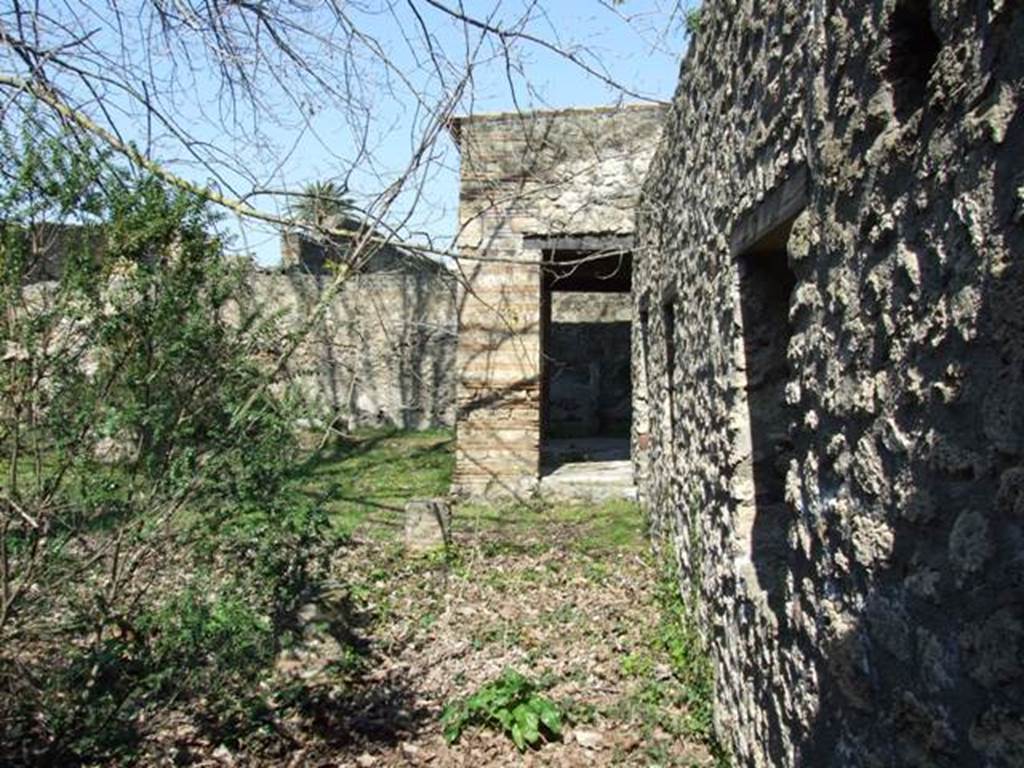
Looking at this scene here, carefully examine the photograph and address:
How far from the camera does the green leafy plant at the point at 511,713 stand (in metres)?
4.34

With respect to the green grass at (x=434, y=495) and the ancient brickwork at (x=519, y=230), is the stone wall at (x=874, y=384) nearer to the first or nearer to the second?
the green grass at (x=434, y=495)

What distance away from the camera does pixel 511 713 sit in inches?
175

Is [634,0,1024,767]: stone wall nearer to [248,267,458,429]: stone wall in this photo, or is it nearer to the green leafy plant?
the green leafy plant

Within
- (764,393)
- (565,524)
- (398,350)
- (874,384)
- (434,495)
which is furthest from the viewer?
(398,350)

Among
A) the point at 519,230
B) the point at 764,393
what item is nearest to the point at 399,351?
the point at 519,230

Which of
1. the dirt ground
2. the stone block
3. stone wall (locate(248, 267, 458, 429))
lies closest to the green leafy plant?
the dirt ground

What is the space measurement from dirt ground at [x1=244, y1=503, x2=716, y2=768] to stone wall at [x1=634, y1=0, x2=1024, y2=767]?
0.62 m

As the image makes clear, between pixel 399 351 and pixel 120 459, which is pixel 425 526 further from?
pixel 399 351

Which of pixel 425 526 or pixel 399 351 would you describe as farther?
pixel 399 351

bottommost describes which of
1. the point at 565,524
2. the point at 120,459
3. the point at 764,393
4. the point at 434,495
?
the point at 565,524

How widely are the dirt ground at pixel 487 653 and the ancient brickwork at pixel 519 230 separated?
170 cm

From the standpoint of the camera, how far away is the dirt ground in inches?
170

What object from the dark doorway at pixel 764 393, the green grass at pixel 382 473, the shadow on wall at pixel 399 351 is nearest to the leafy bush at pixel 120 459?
the dark doorway at pixel 764 393

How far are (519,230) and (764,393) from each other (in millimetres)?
6272
